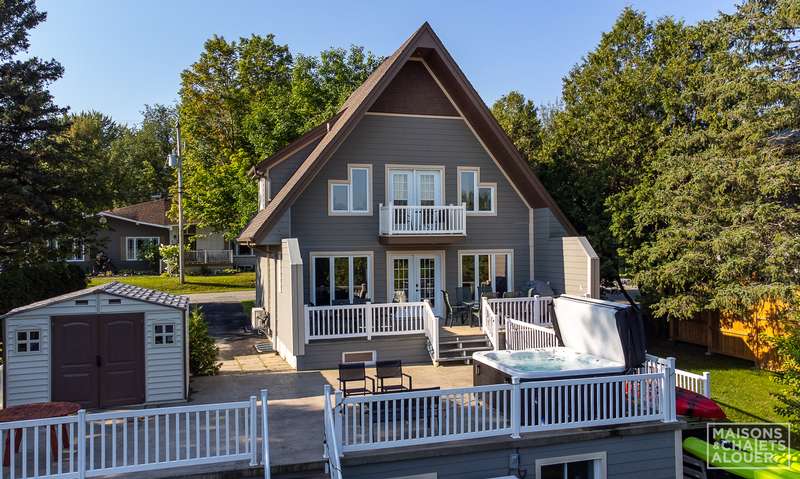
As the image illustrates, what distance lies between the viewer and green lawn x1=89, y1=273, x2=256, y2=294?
30922mm

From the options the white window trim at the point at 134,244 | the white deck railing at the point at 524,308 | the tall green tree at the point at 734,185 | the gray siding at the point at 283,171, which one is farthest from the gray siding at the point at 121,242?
the tall green tree at the point at 734,185

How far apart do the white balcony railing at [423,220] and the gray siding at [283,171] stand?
3538 millimetres

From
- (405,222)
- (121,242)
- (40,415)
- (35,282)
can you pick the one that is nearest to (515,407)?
(40,415)

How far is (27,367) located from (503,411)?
8353 millimetres

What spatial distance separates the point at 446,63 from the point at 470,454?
10812 mm

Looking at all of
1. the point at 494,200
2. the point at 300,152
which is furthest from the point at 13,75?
the point at 494,200

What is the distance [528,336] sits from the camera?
43.9 feet

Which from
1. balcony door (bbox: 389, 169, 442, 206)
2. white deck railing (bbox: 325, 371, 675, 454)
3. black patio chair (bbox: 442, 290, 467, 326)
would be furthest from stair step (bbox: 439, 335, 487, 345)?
white deck railing (bbox: 325, 371, 675, 454)

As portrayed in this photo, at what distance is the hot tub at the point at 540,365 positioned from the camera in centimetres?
916

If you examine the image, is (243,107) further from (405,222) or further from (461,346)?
(461,346)

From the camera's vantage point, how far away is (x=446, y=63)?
15320 mm

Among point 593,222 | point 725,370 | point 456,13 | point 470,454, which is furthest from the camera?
point 593,222

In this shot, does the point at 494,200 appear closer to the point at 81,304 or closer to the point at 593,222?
the point at 593,222

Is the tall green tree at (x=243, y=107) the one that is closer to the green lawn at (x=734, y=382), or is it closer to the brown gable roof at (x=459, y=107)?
the brown gable roof at (x=459, y=107)
